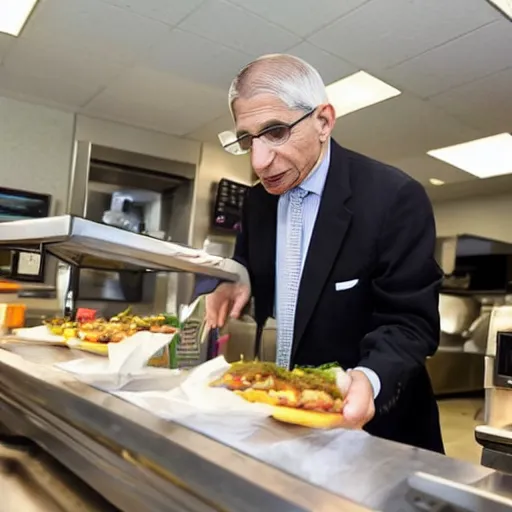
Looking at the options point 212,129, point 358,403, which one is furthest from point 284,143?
point 212,129

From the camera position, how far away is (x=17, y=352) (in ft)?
3.80

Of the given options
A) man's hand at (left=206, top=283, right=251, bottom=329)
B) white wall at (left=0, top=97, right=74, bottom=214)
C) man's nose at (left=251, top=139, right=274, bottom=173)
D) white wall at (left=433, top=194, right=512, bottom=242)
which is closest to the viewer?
man's nose at (left=251, top=139, right=274, bottom=173)

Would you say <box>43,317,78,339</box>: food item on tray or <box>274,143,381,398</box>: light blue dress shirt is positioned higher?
<box>274,143,381,398</box>: light blue dress shirt

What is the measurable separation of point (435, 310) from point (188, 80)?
224cm

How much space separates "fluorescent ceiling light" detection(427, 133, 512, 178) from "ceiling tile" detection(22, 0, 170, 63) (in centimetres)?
231

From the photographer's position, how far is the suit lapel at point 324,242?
107 cm

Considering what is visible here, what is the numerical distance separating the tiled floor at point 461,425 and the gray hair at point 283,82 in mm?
2120

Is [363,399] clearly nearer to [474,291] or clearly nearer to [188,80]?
[188,80]

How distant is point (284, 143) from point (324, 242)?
0.68ft

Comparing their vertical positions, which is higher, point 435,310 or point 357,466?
point 435,310

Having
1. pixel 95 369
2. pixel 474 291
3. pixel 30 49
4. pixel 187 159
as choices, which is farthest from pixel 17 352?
pixel 474 291

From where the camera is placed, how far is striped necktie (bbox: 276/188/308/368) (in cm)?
114

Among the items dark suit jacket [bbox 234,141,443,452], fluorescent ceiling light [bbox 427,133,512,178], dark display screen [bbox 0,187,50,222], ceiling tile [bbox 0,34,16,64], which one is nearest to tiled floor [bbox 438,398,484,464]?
dark suit jacket [bbox 234,141,443,452]

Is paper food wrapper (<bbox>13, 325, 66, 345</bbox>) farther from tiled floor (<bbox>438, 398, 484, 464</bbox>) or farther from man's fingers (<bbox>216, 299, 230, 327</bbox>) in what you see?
tiled floor (<bbox>438, 398, 484, 464</bbox>)
